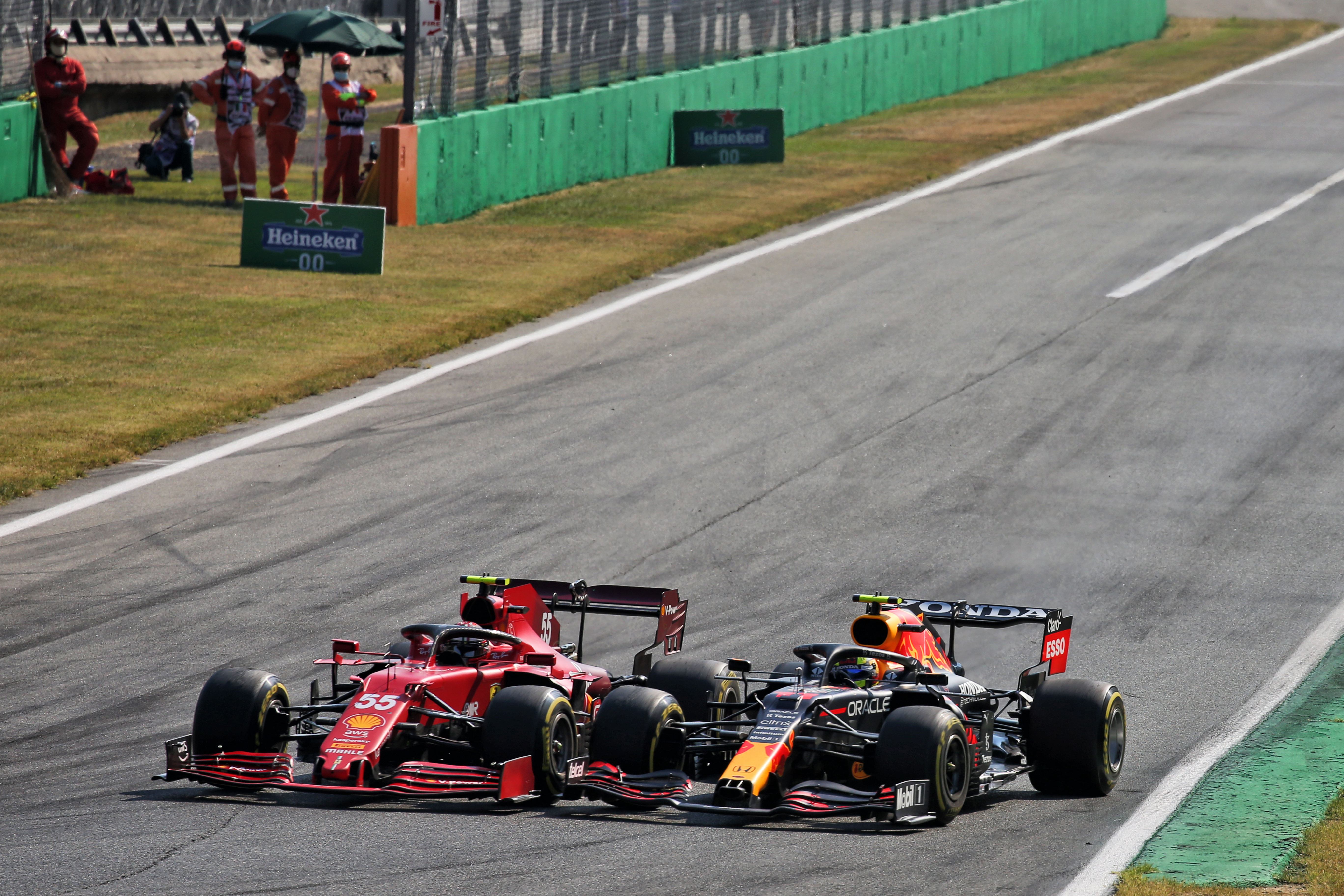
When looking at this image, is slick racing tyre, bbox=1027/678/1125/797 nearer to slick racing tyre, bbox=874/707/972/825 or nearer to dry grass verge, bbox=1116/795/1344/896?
slick racing tyre, bbox=874/707/972/825

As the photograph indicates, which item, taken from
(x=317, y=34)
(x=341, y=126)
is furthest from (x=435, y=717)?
(x=317, y=34)

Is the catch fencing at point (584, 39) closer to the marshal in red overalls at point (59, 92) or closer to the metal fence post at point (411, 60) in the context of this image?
the metal fence post at point (411, 60)

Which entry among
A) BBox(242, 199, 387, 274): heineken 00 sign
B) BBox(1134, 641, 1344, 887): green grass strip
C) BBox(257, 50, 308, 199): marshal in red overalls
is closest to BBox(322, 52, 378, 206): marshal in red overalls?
BBox(257, 50, 308, 199): marshal in red overalls

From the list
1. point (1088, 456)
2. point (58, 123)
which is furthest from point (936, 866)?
point (58, 123)

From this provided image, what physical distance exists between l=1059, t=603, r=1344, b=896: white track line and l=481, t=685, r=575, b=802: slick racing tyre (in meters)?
2.71

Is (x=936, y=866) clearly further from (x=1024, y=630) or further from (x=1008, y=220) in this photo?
(x=1008, y=220)

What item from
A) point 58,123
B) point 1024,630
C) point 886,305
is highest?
point 58,123

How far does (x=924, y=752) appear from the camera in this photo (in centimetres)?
888

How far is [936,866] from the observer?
8297 mm

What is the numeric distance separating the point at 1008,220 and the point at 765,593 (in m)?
15.5

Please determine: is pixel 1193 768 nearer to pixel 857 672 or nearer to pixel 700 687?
pixel 857 672

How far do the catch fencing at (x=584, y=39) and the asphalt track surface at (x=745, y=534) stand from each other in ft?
20.0

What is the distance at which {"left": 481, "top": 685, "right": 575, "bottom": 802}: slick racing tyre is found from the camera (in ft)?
30.2

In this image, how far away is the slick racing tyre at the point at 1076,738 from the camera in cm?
980
